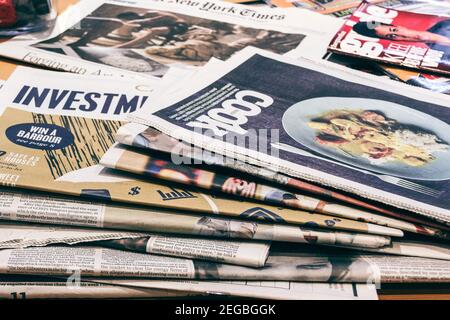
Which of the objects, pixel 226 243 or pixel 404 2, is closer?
pixel 226 243

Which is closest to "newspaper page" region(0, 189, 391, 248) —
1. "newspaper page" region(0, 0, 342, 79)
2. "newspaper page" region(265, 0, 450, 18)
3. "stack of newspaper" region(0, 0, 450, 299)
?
"stack of newspaper" region(0, 0, 450, 299)

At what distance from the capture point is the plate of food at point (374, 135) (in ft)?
1.51

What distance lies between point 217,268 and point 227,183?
6 cm

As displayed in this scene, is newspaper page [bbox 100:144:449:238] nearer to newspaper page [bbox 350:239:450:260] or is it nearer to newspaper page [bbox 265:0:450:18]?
newspaper page [bbox 350:239:450:260]

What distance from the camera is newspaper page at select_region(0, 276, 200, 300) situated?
1.38 feet

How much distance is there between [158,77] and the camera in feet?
2.10

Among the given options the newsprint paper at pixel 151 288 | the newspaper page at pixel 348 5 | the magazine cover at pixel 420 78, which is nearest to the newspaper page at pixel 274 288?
the newsprint paper at pixel 151 288

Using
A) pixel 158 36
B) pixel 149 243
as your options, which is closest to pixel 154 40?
pixel 158 36

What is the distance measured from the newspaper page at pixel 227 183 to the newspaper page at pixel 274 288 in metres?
0.05

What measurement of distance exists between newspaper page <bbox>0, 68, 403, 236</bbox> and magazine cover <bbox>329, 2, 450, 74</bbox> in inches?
9.7
